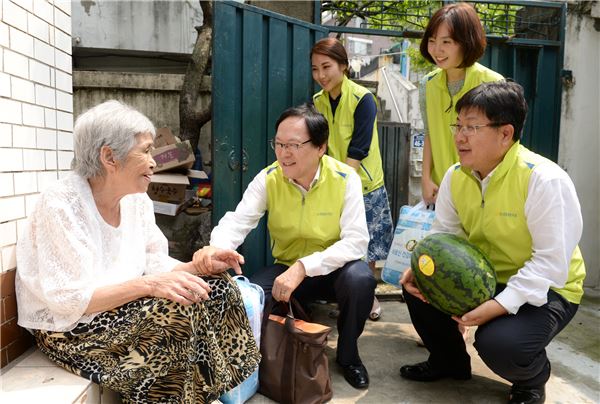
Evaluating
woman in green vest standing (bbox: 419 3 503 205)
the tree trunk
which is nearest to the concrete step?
woman in green vest standing (bbox: 419 3 503 205)

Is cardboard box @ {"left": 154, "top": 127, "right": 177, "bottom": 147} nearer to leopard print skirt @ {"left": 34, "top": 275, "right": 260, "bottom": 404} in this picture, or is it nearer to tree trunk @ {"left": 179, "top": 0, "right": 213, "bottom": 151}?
tree trunk @ {"left": 179, "top": 0, "right": 213, "bottom": 151}

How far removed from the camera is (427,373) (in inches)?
111

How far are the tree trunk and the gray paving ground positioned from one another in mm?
3457

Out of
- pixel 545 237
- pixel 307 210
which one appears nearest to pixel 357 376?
pixel 307 210

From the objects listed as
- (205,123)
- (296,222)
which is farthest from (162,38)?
(296,222)

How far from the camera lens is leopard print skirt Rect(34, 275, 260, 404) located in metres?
1.91

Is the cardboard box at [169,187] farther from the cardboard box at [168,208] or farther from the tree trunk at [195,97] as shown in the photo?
the tree trunk at [195,97]

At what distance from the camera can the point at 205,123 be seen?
658 cm

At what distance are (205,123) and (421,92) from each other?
378 centimetres

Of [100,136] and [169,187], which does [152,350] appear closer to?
[100,136]

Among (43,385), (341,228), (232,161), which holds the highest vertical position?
(232,161)

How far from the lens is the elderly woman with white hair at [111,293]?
1.88 meters

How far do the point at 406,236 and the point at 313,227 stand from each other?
0.76 metres

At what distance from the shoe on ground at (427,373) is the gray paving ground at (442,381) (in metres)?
0.03
